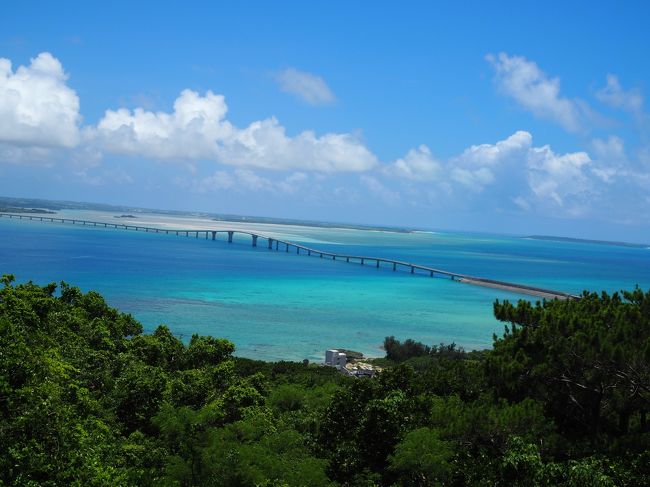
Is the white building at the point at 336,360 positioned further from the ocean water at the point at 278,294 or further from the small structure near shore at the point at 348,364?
the ocean water at the point at 278,294

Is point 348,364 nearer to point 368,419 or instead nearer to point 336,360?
point 336,360

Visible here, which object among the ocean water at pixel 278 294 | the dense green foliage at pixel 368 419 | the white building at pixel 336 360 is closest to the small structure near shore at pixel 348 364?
the white building at pixel 336 360

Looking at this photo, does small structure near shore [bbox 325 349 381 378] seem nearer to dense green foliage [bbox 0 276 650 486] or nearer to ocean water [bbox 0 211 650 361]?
ocean water [bbox 0 211 650 361]

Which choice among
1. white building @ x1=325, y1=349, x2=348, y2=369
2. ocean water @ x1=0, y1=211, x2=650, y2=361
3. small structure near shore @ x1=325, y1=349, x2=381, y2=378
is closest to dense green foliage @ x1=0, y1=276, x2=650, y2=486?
small structure near shore @ x1=325, y1=349, x2=381, y2=378

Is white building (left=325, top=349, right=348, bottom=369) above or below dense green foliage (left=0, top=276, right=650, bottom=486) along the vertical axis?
below

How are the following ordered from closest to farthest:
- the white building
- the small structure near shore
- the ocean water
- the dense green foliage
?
the dense green foliage < the small structure near shore < the white building < the ocean water

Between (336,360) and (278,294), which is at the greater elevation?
(278,294)

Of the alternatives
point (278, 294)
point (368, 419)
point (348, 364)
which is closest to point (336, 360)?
point (348, 364)

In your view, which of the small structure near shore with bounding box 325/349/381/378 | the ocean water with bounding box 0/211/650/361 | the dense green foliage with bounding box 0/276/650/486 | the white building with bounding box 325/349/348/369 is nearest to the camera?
the dense green foliage with bounding box 0/276/650/486
